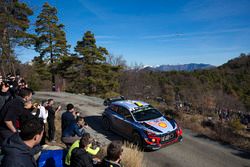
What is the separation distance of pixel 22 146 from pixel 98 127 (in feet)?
27.0

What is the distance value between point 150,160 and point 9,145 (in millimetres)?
5469

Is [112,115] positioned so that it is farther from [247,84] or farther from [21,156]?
[247,84]

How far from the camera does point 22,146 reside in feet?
7.79

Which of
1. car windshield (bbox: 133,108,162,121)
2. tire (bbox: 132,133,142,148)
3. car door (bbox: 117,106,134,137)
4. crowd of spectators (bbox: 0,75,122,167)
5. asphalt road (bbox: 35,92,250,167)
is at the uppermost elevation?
crowd of spectators (bbox: 0,75,122,167)

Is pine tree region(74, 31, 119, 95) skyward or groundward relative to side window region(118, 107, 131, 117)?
skyward

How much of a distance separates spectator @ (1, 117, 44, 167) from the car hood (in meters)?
5.37

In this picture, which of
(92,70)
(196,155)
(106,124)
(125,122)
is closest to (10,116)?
(125,122)

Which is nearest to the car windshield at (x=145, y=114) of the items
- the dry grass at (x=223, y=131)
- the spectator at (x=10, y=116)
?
the dry grass at (x=223, y=131)

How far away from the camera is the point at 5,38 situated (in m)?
16.2

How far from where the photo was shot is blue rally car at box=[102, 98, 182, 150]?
7.18m

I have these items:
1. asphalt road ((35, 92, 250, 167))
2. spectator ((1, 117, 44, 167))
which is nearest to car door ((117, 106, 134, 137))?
asphalt road ((35, 92, 250, 167))

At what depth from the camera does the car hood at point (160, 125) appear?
7320 mm

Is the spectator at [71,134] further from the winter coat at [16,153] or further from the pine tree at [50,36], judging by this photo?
the pine tree at [50,36]

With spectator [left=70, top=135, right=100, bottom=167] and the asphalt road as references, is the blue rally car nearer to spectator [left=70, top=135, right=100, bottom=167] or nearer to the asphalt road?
the asphalt road
